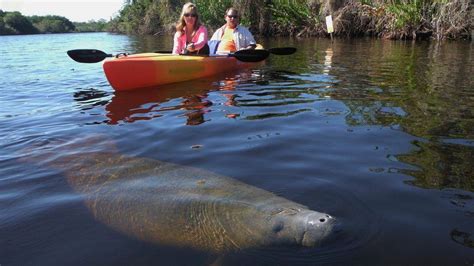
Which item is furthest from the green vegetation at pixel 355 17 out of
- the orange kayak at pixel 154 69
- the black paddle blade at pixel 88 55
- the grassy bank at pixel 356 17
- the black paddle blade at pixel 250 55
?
the black paddle blade at pixel 88 55

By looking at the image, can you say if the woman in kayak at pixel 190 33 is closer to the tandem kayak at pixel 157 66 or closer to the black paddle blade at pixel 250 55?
the tandem kayak at pixel 157 66

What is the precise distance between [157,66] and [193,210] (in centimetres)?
540

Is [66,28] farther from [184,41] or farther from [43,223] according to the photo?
[43,223]

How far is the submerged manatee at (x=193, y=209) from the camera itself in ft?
8.65

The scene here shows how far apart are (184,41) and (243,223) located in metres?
7.05

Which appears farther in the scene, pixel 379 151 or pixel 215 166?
pixel 379 151

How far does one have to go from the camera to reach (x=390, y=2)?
65.1 feet

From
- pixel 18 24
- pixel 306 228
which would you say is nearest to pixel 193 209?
pixel 306 228

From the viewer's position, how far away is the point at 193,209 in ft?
9.89

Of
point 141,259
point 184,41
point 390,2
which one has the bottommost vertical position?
point 141,259

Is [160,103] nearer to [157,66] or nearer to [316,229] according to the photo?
[157,66]

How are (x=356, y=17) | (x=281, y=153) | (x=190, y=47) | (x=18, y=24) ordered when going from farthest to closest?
(x=18, y=24)
(x=356, y=17)
(x=190, y=47)
(x=281, y=153)

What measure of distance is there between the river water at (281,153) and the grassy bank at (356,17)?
33.0 ft

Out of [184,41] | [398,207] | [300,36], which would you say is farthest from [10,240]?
[300,36]
